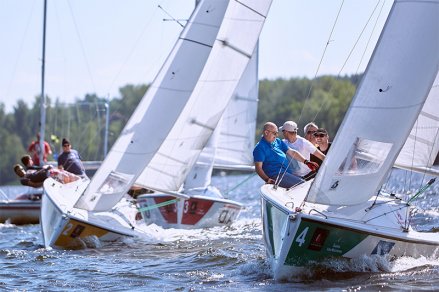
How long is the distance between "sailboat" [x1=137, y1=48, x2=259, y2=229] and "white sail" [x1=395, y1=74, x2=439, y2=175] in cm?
698

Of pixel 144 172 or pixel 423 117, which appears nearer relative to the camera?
pixel 423 117

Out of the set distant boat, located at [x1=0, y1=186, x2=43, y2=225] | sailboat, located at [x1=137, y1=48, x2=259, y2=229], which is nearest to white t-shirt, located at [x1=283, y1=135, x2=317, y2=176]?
sailboat, located at [x1=137, y1=48, x2=259, y2=229]

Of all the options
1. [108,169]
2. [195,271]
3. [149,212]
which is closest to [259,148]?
[195,271]

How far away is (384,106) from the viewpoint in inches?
450

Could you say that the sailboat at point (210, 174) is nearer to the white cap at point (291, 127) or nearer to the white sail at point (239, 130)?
the white sail at point (239, 130)

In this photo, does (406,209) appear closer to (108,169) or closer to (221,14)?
(108,169)

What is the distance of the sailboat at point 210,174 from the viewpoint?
19.9 metres

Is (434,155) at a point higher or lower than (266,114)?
higher

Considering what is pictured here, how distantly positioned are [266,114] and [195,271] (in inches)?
3109

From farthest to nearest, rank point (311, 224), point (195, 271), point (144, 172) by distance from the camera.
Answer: point (144, 172)
point (195, 271)
point (311, 224)

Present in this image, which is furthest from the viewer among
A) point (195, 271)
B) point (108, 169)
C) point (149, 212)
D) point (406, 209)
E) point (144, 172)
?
point (149, 212)

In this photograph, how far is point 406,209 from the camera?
12.1 m

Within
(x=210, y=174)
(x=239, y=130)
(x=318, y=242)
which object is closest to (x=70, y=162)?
(x=210, y=174)

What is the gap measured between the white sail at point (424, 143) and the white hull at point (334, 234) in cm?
105
